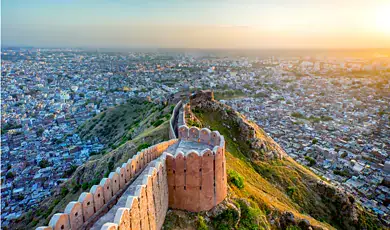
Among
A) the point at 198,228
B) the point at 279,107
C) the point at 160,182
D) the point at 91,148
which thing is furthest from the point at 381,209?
the point at 279,107

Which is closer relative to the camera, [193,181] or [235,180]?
[193,181]

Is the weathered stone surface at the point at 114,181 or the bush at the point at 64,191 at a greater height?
the weathered stone surface at the point at 114,181

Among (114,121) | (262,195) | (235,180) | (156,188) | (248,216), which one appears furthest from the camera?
(114,121)

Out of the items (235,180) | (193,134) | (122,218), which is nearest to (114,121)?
Result: (193,134)

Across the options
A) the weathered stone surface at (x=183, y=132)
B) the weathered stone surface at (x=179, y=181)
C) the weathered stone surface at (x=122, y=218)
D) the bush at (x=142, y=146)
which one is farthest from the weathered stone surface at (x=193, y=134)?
the weathered stone surface at (x=122, y=218)

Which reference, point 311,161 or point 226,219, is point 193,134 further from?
point 311,161

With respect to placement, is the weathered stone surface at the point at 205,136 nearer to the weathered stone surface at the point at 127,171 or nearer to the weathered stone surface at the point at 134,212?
the weathered stone surface at the point at 127,171

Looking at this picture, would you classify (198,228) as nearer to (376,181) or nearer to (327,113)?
(376,181)
